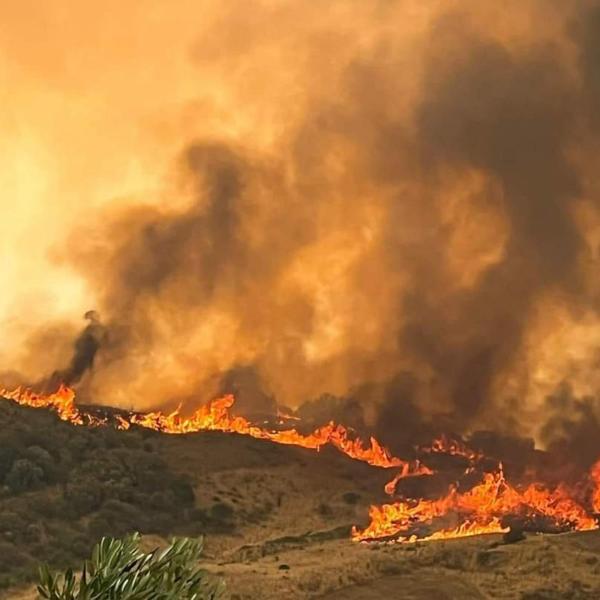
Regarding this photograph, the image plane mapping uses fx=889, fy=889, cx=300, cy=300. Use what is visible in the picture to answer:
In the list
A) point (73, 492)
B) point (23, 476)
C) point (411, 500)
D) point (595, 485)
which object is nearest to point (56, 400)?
point (23, 476)

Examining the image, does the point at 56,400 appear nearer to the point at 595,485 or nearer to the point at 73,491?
the point at 73,491

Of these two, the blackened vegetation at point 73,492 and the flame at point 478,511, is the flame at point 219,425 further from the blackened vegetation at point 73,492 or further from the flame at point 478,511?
Result: the flame at point 478,511

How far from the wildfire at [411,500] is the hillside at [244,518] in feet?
9.40

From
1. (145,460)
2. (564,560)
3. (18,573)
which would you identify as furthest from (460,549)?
(145,460)

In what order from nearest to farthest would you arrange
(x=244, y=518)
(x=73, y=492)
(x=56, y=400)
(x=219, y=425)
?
1. (x=73, y=492)
2. (x=244, y=518)
3. (x=219, y=425)
4. (x=56, y=400)

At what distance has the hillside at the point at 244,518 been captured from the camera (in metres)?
52.8

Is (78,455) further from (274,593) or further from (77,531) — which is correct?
(274,593)

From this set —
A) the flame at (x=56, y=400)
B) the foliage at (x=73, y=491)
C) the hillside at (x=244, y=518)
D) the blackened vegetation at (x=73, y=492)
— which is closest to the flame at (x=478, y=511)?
the hillside at (x=244, y=518)

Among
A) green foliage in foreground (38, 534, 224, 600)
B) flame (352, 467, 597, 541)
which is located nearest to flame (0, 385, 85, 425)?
flame (352, 467, 597, 541)

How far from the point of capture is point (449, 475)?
91.8 meters

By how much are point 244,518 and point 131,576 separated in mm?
70976

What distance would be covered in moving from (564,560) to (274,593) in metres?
20.5

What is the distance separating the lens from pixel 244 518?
8312cm

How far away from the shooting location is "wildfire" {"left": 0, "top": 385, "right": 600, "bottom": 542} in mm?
75000
